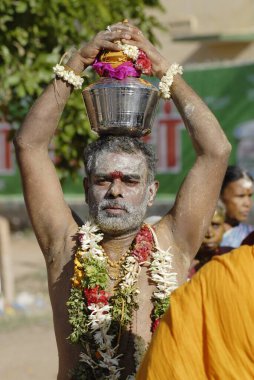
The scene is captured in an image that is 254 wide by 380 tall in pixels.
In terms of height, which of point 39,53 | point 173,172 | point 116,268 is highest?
point 173,172

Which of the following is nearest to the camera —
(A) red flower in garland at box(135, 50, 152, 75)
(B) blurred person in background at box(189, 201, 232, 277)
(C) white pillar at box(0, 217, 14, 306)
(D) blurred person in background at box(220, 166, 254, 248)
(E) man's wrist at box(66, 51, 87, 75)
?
(A) red flower in garland at box(135, 50, 152, 75)

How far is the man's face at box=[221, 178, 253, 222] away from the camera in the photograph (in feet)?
27.3

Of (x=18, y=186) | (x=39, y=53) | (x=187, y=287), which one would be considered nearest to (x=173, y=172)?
(x=18, y=186)

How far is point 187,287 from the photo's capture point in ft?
11.2

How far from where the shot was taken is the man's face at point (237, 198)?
27.3ft

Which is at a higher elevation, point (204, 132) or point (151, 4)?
point (151, 4)

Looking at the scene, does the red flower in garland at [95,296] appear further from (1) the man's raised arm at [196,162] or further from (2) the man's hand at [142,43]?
(2) the man's hand at [142,43]

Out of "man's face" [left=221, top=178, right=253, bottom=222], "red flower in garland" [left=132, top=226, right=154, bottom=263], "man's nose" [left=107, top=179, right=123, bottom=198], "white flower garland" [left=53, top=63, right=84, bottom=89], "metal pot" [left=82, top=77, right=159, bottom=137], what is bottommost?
"red flower in garland" [left=132, top=226, right=154, bottom=263]

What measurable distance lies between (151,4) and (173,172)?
25.4ft

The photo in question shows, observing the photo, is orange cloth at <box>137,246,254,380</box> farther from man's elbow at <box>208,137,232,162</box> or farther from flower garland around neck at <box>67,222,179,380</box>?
man's elbow at <box>208,137,232,162</box>

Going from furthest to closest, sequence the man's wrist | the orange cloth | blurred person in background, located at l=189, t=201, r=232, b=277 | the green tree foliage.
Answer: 1. the green tree foliage
2. blurred person in background, located at l=189, t=201, r=232, b=277
3. the man's wrist
4. the orange cloth

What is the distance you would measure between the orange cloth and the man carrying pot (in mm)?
954

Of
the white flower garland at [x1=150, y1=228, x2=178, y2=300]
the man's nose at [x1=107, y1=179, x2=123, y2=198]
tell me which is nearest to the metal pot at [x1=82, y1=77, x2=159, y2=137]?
the man's nose at [x1=107, y1=179, x2=123, y2=198]

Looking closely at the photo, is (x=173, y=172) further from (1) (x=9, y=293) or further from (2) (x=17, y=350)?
(2) (x=17, y=350)
